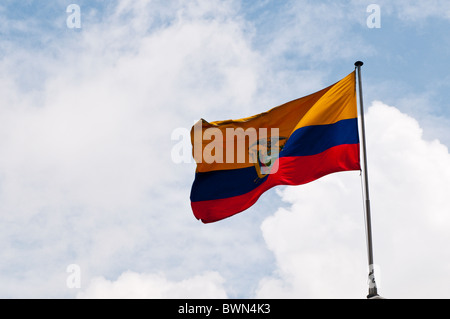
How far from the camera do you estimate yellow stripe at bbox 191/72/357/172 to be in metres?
17.5

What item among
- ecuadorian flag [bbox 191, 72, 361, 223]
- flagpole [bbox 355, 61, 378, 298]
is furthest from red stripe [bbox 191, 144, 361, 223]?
flagpole [bbox 355, 61, 378, 298]

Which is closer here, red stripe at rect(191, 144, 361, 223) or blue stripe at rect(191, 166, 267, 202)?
red stripe at rect(191, 144, 361, 223)

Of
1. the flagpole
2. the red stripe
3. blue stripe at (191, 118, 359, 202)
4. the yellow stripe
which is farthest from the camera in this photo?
the yellow stripe

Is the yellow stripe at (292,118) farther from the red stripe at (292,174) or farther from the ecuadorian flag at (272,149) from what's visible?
the red stripe at (292,174)

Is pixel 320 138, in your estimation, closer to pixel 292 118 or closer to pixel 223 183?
pixel 292 118

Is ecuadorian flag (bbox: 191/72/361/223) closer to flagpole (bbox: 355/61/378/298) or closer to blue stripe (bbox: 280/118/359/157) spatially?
blue stripe (bbox: 280/118/359/157)

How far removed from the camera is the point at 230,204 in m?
18.4

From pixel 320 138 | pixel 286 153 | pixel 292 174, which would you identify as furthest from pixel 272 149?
pixel 320 138

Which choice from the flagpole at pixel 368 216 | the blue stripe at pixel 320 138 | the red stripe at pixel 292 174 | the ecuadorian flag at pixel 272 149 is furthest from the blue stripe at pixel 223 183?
the flagpole at pixel 368 216

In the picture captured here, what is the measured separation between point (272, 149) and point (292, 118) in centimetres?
131

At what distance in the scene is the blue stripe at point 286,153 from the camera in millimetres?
17094
